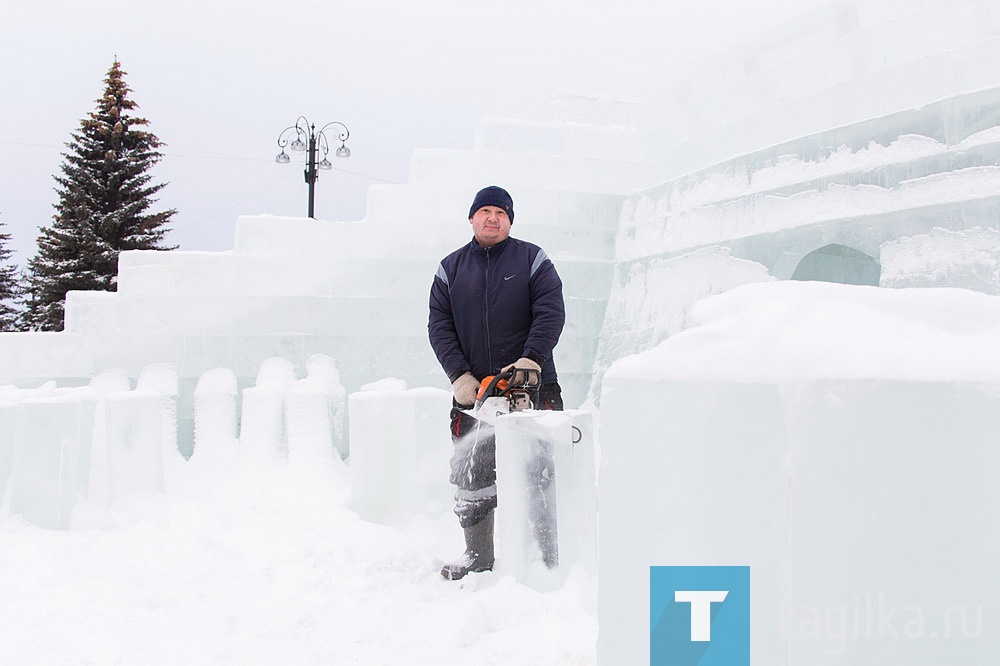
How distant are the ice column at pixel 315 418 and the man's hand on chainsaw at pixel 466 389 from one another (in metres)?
2.16

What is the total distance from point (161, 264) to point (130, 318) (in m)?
0.46

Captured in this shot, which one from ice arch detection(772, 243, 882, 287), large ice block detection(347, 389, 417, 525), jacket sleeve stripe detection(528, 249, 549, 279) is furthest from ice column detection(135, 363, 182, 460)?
ice arch detection(772, 243, 882, 287)

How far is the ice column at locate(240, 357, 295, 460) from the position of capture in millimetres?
5426

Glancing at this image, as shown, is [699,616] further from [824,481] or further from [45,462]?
[45,462]

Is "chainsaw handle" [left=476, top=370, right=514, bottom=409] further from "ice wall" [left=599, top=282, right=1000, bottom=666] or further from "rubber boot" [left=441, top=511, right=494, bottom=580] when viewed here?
"ice wall" [left=599, top=282, right=1000, bottom=666]

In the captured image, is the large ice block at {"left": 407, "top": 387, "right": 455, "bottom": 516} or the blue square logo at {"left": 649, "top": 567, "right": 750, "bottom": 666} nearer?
the blue square logo at {"left": 649, "top": 567, "right": 750, "bottom": 666}

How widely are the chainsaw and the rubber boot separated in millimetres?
481

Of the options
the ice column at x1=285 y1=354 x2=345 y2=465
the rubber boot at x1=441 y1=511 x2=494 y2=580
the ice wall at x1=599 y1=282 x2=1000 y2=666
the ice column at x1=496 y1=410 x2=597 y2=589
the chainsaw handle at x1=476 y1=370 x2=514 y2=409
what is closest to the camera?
the ice wall at x1=599 y1=282 x2=1000 y2=666

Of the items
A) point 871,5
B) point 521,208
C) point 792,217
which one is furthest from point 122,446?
point 871,5

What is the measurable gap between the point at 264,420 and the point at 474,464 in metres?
2.51

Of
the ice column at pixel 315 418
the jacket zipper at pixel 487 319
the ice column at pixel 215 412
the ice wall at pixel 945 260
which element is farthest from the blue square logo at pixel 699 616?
the ice column at pixel 215 412

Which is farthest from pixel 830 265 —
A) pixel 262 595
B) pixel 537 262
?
pixel 262 595

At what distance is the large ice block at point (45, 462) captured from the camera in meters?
4.14

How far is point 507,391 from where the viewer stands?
3.28 meters
